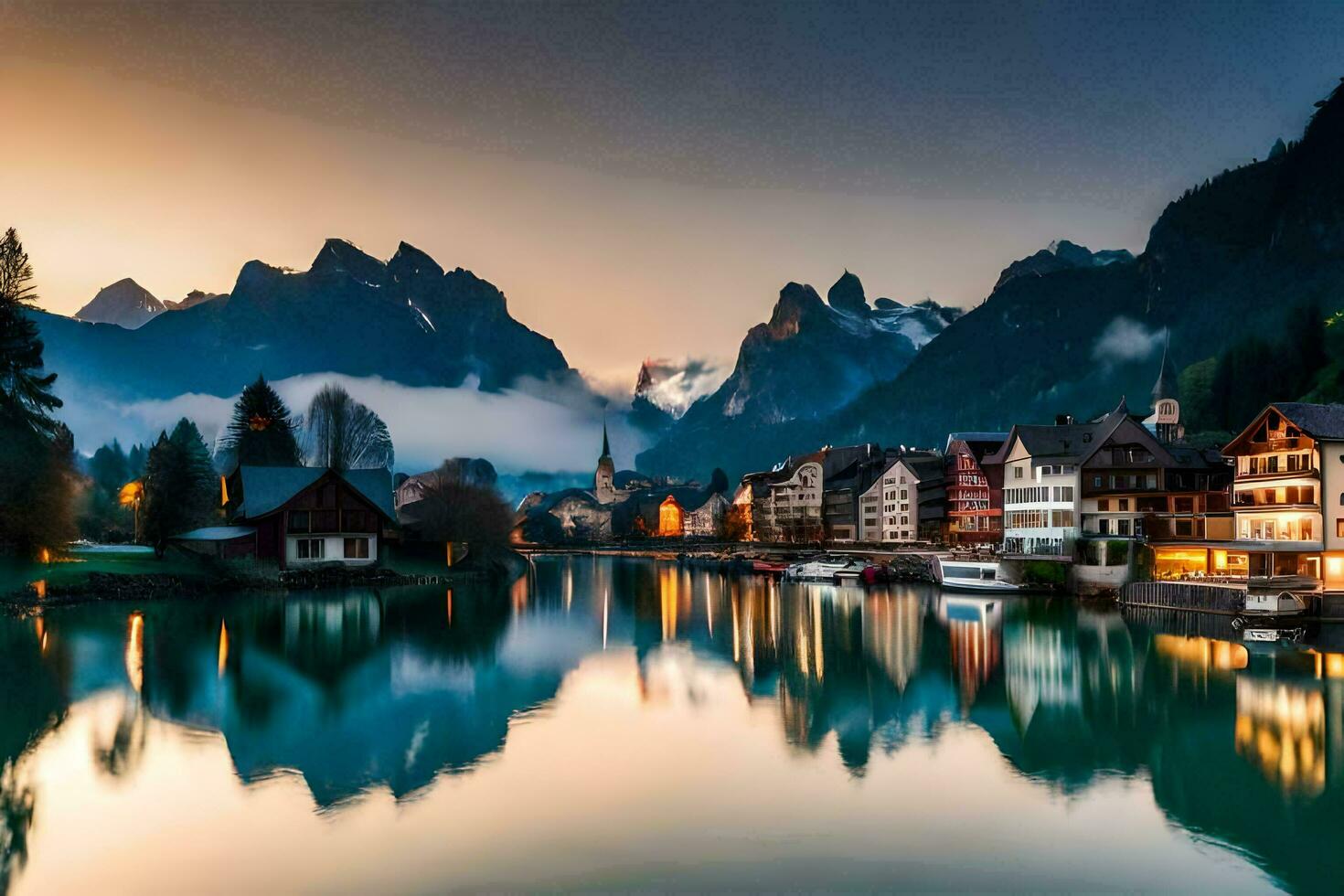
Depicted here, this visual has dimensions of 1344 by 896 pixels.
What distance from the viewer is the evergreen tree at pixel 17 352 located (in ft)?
229

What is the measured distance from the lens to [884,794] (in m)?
24.1

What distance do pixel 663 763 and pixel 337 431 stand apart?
95.1 m

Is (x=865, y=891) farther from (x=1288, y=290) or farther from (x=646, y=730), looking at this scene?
(x=1288, y=290)

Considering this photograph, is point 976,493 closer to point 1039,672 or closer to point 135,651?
point 1039,672

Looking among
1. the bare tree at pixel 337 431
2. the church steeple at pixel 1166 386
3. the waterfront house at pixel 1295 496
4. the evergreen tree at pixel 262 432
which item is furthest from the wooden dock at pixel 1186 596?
the evergreen tree at pixel 262 432

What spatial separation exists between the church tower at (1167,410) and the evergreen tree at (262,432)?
9049cm

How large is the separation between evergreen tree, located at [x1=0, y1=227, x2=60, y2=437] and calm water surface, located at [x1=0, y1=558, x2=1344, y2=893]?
27.7 m

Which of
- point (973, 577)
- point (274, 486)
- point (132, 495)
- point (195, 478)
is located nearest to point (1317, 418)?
point (973, 577)

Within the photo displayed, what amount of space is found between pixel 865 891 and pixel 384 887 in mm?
8404

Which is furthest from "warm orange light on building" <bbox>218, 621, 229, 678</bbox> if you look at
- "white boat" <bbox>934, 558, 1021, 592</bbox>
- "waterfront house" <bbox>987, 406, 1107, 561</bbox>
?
"waterfront house" <bbox>987, 406, 1107, 561</bbox>

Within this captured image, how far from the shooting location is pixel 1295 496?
195 ft

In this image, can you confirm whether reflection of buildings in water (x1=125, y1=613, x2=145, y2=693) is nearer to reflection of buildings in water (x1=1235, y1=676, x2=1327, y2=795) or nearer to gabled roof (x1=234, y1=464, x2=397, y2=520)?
gabled roof (x1=234, y1=464, x2=397, y2=520)

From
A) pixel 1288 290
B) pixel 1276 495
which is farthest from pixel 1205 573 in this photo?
pixel 1288 290

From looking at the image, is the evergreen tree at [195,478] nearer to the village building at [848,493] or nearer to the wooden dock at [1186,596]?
the wooden dock at [1186,596]
